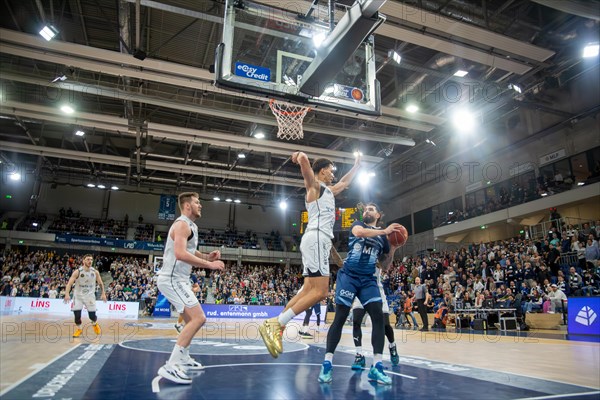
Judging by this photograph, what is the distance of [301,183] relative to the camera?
27.7m

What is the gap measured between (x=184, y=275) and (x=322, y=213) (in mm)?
1617

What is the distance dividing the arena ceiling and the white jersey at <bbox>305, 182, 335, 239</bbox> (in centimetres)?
833

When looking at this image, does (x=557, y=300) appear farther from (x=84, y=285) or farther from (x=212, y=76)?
(x=212, y=76)

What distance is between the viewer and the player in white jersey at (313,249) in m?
3.88

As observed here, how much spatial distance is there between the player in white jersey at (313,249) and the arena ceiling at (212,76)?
828cm

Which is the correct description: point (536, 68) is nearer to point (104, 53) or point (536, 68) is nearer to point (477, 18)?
point (477, 18)

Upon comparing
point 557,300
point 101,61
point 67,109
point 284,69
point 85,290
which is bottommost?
point 557,300

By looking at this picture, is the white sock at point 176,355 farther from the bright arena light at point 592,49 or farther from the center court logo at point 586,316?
the bright arena light at point 592,49

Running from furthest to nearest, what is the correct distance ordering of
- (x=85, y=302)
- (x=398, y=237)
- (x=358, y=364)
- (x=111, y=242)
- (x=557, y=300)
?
(x=111, y=242) < (x=557, y=300) < (x=85, y=302) < (x=358, y=364) < (x=398, y=237)

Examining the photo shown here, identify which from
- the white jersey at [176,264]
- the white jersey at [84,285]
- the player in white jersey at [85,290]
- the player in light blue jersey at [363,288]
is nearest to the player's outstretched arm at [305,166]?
the player in light blue jersey at [363,288]

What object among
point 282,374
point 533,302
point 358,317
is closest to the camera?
point 282,374

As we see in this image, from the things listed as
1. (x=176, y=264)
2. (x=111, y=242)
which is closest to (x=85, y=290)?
(x=176, y=264)

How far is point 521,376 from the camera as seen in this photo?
420 centimetres

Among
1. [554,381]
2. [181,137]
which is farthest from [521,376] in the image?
[181,137]
